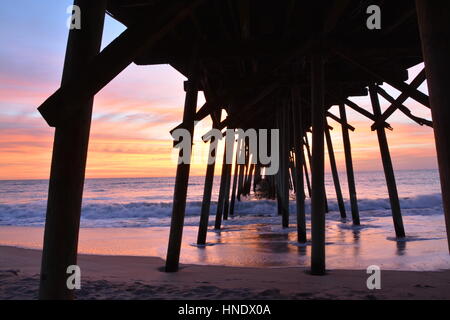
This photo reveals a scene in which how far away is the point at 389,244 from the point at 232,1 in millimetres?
5166

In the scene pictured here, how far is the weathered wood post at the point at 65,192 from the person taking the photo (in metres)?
1.79

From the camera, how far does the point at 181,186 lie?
13.5ft

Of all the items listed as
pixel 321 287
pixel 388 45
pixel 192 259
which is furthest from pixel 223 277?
pixel 388 45

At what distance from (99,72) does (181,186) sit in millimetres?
2574

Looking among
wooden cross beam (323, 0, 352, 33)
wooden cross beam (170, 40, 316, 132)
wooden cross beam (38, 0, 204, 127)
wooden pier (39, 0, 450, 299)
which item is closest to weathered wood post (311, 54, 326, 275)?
wooden pier (39, 0, 450, 299)

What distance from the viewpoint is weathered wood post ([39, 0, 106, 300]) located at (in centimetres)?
179

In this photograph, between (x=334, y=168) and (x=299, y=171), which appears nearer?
(x=299, y=171)

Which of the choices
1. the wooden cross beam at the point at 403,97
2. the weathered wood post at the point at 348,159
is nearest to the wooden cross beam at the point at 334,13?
the wooden cross beam at the point at 403,97

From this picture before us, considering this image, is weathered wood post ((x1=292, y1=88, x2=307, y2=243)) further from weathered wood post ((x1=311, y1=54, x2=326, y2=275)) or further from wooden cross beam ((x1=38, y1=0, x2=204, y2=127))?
wooden cross beam ((x1=38, y1=0, x2=204, y2=127))

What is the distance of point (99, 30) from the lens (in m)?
1.91

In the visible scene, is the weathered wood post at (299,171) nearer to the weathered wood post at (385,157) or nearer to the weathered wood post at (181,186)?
the weathered wood post at (385,157)

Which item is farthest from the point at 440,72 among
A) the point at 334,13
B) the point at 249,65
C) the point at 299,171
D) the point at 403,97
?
the point at 249,65

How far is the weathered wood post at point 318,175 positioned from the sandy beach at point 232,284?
10.6 inches

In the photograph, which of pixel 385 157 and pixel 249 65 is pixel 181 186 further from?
pixel 385 157
